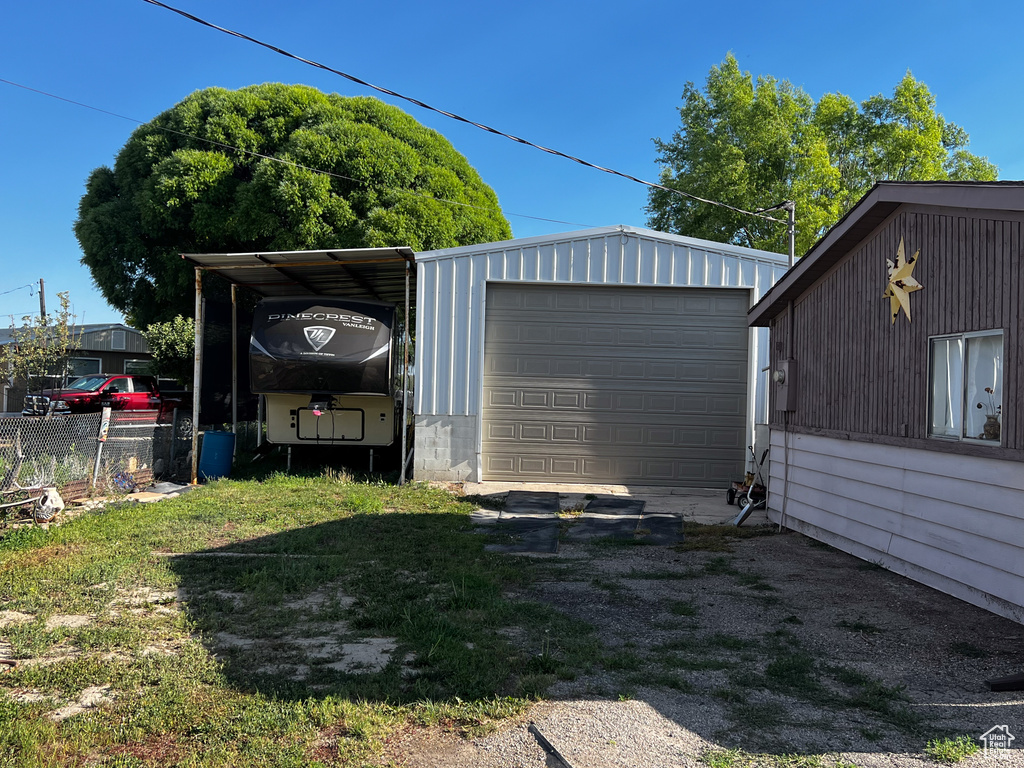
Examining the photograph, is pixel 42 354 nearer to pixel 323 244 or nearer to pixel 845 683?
pixel 323 244

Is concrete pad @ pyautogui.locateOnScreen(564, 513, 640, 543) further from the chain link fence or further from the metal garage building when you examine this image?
the chain link fence

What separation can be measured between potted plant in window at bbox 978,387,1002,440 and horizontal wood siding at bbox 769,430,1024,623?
206mm

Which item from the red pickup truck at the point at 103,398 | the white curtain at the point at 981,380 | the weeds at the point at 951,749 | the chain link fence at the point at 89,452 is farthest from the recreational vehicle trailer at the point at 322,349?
the red pickup truck at the point at 103,398

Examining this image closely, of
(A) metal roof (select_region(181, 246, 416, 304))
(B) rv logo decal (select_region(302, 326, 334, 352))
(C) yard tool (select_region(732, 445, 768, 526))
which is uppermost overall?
(A) metal roof (select_region(181, 246, 416, 304))

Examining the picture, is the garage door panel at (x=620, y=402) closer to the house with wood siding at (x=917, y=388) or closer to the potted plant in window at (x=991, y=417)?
the house with wood siding at (x=917, y=388)

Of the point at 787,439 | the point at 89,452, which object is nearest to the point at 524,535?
the point at 787,439

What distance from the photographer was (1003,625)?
17.1 ft

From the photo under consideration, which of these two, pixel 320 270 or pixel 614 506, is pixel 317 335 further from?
pixel 614 506

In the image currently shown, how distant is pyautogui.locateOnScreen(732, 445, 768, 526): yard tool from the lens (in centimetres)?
932

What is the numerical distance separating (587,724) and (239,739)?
160 cm

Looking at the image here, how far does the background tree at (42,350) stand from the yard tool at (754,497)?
2314 centimetres

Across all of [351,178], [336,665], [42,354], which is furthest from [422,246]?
[336,665]

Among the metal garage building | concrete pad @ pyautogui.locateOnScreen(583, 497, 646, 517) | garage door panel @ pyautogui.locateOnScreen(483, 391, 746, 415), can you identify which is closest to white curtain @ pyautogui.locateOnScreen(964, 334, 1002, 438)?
concrete pad @ pyautogui.locateOnScreen(583, 497, 646, 517)

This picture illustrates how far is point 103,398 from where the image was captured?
20922mm
